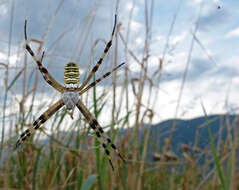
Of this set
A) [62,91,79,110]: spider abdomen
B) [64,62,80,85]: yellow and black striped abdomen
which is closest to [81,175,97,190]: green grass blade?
[62,91,79,110]: spider abdomen

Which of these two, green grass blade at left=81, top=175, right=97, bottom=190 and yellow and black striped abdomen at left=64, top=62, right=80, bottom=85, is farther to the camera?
green grass blade at left=81, top=175, right=97, bottom=190

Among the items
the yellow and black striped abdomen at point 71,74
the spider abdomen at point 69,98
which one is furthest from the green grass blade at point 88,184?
the yellow and black striped abdomen at point 71,74

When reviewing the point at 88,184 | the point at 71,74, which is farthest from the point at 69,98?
the point at 88,184

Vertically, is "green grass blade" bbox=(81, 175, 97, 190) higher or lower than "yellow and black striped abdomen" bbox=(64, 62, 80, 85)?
lower

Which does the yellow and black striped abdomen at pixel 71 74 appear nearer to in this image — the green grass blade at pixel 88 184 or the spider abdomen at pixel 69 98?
the spider abdomen at pixel 69 98

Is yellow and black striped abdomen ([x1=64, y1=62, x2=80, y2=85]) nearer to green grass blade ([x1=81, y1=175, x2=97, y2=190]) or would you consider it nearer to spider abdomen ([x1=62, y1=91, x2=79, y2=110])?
spider abdomen ([x1=62, y1=91, x2=79, y2=110])

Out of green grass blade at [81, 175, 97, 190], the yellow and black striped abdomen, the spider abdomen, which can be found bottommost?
green grass blade at [81, 175, 97, 190]

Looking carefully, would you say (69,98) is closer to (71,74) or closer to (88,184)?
(71,74)
